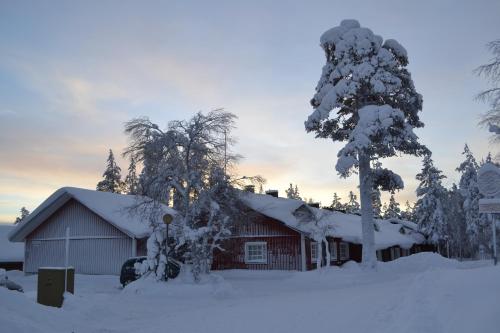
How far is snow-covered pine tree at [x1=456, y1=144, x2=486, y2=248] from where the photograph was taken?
5406 centimetres

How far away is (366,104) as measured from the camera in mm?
26516

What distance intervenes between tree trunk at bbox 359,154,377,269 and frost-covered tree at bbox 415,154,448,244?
3162 cm

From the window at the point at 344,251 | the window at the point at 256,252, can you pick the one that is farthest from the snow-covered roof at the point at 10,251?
the window at the point at 344,251

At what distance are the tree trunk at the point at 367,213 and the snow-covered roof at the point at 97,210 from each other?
35.1 feet

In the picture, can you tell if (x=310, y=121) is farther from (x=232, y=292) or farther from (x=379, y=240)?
(x=379, y=240)

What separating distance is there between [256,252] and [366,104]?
12.1m

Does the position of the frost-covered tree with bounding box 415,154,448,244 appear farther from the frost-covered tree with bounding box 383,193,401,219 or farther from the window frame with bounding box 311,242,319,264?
the frost-covered tree with bounding box 383,193,401,219

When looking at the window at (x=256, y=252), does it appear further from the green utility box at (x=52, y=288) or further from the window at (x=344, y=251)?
the green utility box at (x=52, y=288)

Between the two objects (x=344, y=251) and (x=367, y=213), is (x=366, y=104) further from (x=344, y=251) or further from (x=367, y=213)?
(x=344, y=251)

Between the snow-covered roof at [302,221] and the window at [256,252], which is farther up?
the snow-covered roof at [302,221]

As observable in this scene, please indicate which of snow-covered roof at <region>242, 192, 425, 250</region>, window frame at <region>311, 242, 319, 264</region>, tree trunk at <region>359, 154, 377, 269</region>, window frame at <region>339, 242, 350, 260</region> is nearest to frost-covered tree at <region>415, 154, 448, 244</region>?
snow-covered roof at <region>242, 192, 425, 250</region>

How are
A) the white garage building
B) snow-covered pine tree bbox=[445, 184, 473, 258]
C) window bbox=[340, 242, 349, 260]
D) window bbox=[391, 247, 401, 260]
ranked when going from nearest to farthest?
the white garage building < window bbox=[340, 242, 349, 260] < window bbox=[391, 247, 401, 260] < snow-covered pine tree bbox=[445, 184, 473, 258]

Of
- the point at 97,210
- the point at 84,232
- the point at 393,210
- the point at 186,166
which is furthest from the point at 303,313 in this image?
the point at 393,210

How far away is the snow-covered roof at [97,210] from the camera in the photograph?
93.7 ft
